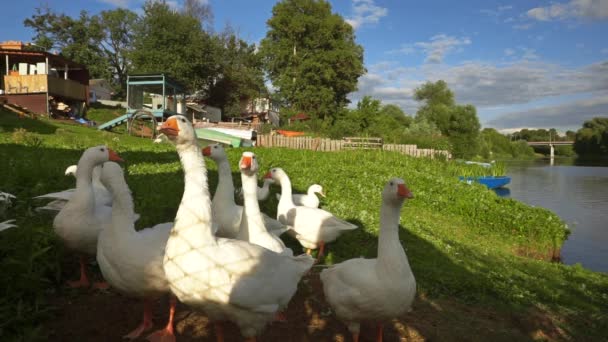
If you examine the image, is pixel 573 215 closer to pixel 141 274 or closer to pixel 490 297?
pixel 490 297

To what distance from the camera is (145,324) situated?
11.0ft

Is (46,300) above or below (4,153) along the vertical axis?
below

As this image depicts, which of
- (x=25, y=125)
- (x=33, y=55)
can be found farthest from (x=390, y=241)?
(x=33, y=55)

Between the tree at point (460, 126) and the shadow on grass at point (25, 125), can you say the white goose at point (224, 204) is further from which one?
the tree at point (460, 126)

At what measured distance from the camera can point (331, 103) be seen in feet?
148

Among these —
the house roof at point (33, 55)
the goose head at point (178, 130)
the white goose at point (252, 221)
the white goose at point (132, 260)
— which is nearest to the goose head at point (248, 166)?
the white goose at point (252, 221)

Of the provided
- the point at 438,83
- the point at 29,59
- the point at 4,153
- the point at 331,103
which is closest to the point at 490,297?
the point at 4,153

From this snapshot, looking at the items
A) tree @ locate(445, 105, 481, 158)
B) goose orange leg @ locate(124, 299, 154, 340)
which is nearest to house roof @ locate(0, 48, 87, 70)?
goose orange leg @ locate(124, 299, 154, 340)

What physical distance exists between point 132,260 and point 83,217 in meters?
1.34

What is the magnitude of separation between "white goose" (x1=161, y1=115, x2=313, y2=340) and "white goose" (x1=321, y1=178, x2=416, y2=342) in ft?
2.37

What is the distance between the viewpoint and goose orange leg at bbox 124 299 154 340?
126 inches

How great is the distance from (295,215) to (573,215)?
17.1 m

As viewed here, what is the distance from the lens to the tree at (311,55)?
4375cm

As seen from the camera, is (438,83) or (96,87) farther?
(438,83)
